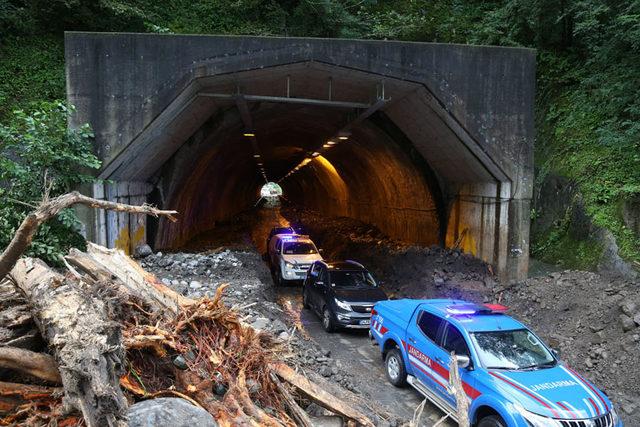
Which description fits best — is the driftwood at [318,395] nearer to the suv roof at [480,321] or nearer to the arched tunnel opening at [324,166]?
the suv roof at [480,321]

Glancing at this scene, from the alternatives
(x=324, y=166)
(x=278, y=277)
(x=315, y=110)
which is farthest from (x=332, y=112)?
(x=324, y=166)

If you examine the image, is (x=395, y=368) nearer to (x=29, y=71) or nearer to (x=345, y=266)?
(x=345, y=266)

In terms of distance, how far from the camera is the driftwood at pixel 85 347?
131 inches

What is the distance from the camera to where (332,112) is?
16422 millimetres

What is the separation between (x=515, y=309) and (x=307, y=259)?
7.84m

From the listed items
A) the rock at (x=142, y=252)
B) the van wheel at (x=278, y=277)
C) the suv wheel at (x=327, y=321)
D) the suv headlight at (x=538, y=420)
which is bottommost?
the van wheel at (x=278, y=277)

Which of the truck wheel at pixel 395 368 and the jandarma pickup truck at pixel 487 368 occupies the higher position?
the jandarma pickup truck at pixel 487 368

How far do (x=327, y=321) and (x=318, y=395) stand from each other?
6.59 metres

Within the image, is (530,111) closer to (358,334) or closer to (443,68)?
(443,68)

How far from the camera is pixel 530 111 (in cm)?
1257

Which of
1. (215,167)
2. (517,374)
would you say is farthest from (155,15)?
(517,374)

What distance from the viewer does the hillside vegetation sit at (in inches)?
461

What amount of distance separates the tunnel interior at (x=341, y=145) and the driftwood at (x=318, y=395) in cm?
793

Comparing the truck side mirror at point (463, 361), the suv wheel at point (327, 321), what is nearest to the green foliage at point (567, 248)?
the suv wheel at point (327, 321)
